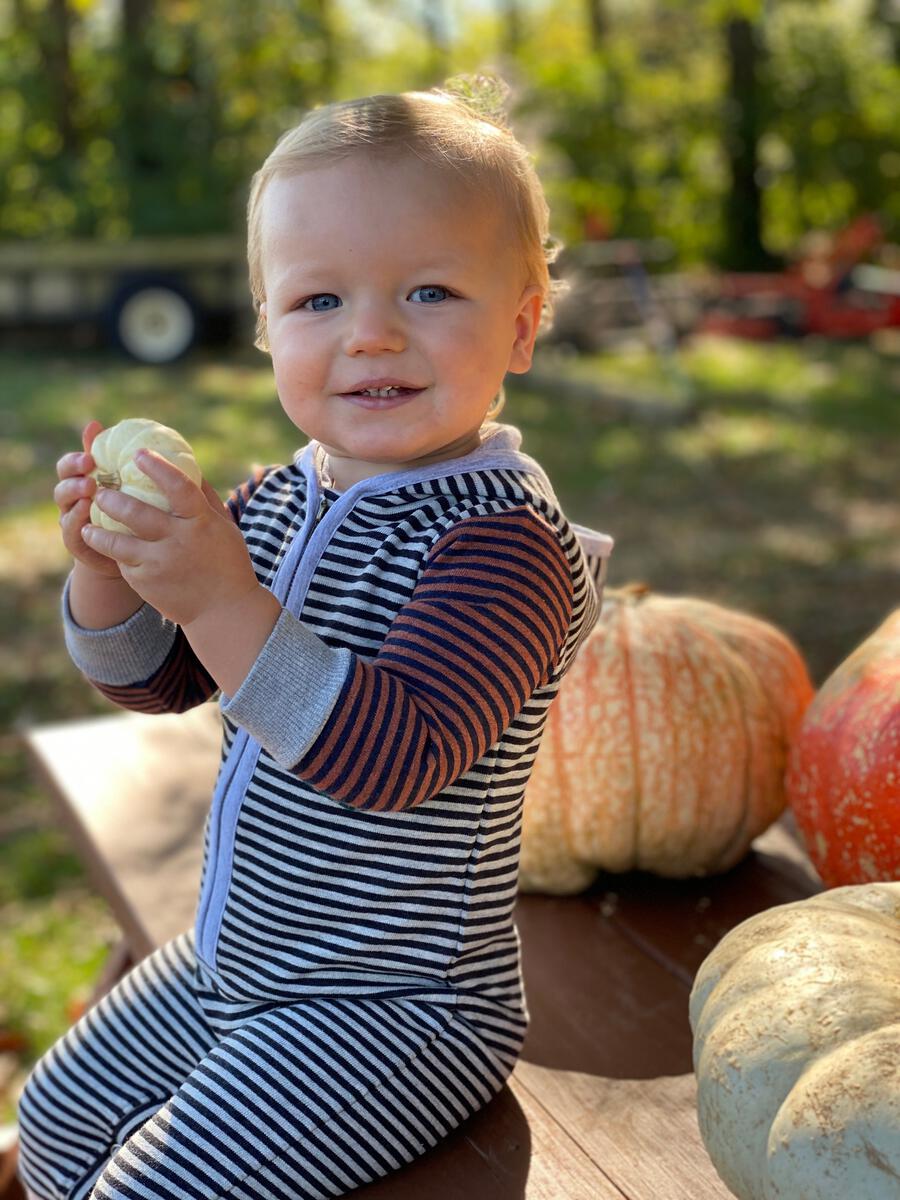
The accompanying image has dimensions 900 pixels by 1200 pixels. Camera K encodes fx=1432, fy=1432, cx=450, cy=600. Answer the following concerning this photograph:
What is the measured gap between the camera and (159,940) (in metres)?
1.96

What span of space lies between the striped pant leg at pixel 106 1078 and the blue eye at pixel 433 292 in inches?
32.1

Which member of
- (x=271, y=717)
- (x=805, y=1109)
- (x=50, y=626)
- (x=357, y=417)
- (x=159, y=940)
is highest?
(x=357, y=417)

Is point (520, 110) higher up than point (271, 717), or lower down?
lower down

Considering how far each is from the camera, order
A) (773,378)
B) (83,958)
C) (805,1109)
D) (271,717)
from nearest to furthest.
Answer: (805,1109) < (271,717) < (83,958) < (773,378)

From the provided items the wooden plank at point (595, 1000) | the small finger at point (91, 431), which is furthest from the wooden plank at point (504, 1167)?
the small finger at point (91, 431)

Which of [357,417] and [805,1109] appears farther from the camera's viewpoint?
[357,417]

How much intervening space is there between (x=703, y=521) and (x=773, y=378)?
3.67 m

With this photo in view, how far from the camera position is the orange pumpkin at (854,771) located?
178 cm

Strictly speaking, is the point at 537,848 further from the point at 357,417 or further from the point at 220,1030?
the point at 357,417

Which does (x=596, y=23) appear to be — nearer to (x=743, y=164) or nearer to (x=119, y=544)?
(x=743, y=164)

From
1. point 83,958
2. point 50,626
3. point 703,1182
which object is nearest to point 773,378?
point 50,626

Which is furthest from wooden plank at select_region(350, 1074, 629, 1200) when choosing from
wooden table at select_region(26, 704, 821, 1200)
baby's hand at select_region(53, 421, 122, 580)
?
baby's hand at select_region(53, 421, 122, 580)

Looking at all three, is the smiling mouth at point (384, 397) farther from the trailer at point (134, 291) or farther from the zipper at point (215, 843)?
the trailer at point (134, 291)

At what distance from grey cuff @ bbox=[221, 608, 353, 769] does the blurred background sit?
1.65 metres
